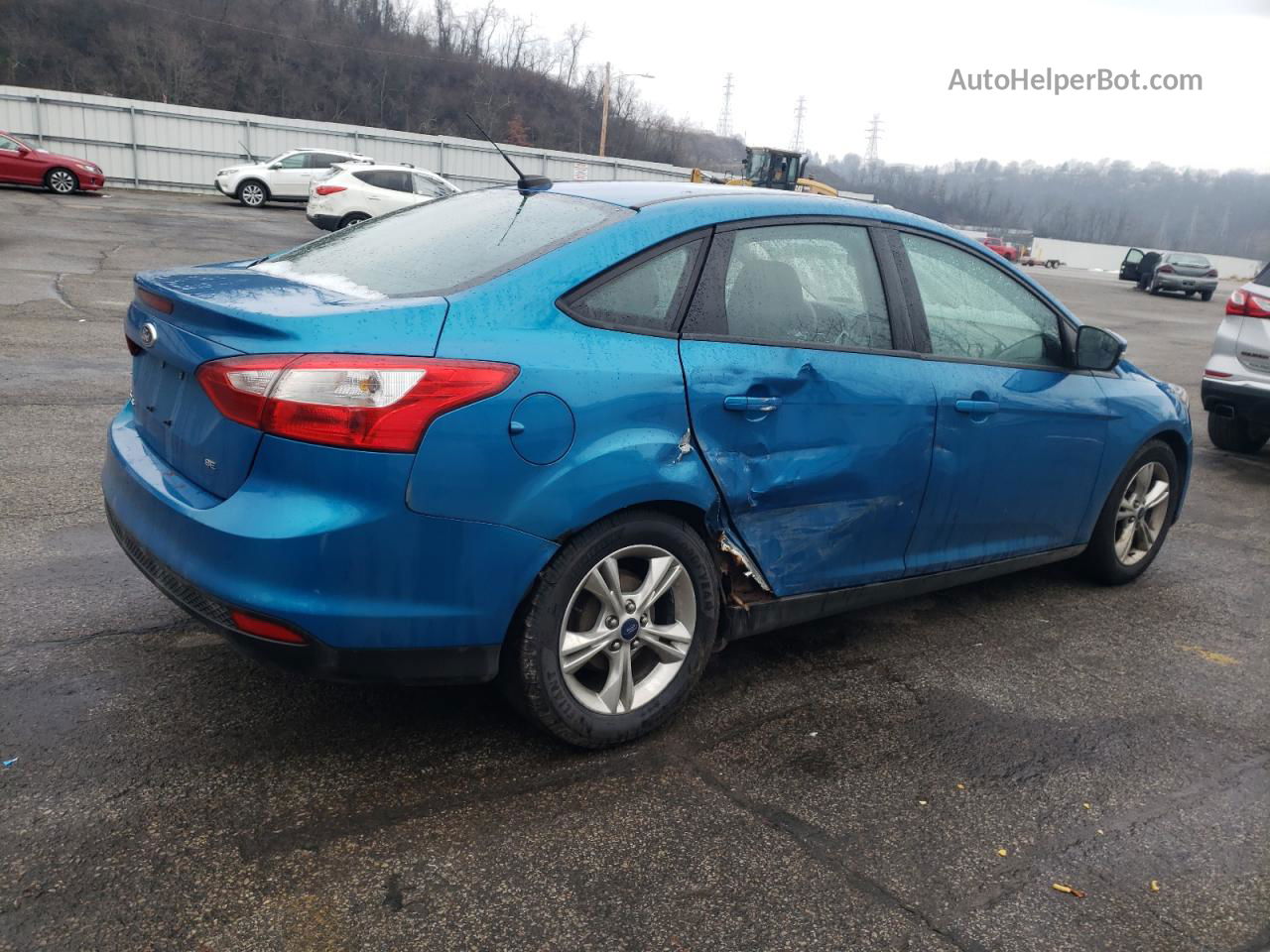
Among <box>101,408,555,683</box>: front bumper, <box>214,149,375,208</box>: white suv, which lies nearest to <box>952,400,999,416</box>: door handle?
<box>101,408,555,683</box>: front bumper

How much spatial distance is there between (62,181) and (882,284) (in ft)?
90.9

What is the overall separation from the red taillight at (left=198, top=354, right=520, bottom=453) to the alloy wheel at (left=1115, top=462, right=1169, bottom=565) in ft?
11.7

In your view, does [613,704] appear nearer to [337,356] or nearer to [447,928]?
[447,928]

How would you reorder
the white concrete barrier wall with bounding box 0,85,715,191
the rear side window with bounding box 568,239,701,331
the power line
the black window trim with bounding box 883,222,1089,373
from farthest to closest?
the power line
the white concrete barrier wall with bounding box 0,85,715,191
the black window trim with bounding box 883,222,1089,373
the rear side window with bounding box 568,239,701,331

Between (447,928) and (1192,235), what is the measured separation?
13987 cm

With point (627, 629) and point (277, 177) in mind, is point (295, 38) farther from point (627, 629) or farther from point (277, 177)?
point (627, 629)

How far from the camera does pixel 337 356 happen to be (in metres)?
2.61

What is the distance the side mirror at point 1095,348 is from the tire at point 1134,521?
2.00 feet

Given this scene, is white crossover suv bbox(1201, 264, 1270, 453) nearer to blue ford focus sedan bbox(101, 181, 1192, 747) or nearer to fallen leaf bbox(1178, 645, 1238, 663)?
fallen leaf bbox(1178, 645, 1238, 663)

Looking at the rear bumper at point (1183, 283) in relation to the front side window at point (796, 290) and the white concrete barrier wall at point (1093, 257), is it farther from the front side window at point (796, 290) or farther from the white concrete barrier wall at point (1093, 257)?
the white concrete barrier wall at point (1093, 257)

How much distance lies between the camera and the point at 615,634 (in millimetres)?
3072

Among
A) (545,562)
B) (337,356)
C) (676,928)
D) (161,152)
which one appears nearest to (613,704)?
(545,562)

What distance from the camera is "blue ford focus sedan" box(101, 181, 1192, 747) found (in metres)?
2.63

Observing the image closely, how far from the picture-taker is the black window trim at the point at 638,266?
2979 mm
